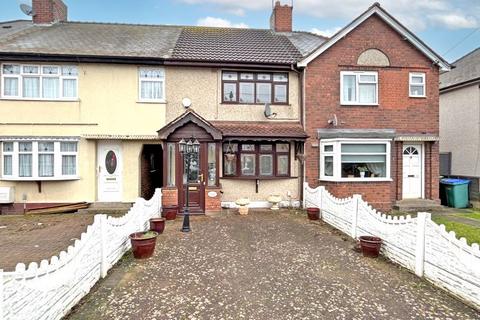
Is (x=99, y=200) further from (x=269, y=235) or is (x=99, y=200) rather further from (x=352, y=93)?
(x=352, y=93)

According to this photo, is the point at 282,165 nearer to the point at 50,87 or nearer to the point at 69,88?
the point at 69,88

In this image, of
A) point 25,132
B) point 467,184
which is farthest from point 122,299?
point 467,184

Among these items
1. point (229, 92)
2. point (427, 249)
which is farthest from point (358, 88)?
point (427, 249)

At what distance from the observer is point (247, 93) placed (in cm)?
1223

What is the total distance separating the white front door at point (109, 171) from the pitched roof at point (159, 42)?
373cm

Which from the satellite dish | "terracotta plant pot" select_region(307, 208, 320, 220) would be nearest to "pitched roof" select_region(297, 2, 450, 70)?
the satellite dish

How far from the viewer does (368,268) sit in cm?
559

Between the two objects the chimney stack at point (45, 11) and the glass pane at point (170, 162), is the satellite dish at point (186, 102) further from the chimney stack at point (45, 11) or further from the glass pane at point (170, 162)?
the chimney stack at point (45, 11)

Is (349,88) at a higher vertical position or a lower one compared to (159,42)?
lower

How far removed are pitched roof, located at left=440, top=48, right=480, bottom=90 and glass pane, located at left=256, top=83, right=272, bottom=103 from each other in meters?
8.94

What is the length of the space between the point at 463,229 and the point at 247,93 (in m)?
8.91

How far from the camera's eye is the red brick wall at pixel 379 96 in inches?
469

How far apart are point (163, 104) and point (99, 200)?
4812mm

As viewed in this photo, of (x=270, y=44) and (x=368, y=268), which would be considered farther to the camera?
(x=270, y=44)
